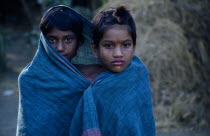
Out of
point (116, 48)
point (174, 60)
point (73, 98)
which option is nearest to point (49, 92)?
point (73, 98)

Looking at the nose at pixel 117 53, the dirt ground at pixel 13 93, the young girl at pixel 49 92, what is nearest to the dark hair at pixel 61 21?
the young girl at pixel 49 92

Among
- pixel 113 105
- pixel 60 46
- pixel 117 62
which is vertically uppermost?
pixel 60 46

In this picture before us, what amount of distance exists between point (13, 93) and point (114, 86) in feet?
13.8

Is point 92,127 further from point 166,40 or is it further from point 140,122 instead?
point 166,40

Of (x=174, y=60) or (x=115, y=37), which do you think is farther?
(x=174, y=60)

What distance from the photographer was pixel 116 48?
5.89 ft

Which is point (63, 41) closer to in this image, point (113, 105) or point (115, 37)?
point (115, 37)

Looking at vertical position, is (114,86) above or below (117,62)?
below

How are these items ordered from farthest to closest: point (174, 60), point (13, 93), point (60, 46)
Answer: point (13, 93) → point (174, 60) → point (60, 46)

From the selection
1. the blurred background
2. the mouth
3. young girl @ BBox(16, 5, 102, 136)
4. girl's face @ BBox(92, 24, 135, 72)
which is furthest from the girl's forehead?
the blurred background

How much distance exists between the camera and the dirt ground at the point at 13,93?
3.76 meters

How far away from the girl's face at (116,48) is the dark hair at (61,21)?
35 cm

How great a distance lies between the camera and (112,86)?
184 cm

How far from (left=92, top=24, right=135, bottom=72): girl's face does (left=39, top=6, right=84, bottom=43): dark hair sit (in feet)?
1.15
